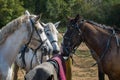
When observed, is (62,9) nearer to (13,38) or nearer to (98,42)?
(98,42)

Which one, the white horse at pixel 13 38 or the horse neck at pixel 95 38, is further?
the horse neck at pixel 95 38

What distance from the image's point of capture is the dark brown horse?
630cm

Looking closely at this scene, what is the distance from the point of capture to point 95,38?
6.42 m

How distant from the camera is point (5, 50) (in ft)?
16.5

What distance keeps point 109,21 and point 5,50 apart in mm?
25043

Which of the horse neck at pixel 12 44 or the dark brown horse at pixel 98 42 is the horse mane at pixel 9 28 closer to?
the horse neck at pixel 12 44

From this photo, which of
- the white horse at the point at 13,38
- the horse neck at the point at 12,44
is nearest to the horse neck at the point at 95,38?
the white horse at the point at 13,38

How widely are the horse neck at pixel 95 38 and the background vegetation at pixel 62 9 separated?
677 inches

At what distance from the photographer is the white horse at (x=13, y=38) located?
196 inches

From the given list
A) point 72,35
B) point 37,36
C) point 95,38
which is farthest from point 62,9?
point 37,36

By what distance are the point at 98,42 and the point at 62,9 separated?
1590 inches

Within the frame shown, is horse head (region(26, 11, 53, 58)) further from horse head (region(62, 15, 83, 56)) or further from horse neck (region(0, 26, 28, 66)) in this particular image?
horse head (region(62, 15, 83, 56))

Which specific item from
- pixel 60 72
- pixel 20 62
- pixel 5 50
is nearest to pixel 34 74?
pixel 60 72

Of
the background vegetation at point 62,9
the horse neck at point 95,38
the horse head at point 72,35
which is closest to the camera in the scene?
the horse head at point 72,35
